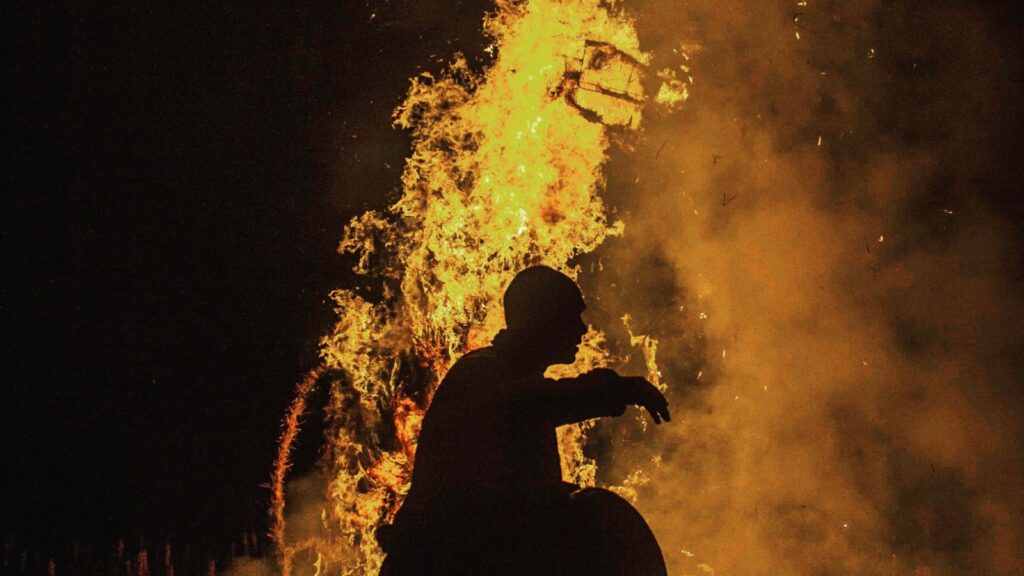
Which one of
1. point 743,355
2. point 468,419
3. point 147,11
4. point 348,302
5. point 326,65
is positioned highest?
point 147,11

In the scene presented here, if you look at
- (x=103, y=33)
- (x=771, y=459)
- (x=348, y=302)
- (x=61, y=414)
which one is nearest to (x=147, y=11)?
(x=103, y=33)

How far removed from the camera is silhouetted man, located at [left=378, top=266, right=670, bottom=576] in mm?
2555

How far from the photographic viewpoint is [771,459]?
22.2 ft

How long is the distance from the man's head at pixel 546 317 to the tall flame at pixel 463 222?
3.33 m

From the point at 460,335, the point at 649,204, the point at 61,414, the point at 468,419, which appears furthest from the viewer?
the point at 649,204

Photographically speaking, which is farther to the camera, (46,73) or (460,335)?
(46,73)

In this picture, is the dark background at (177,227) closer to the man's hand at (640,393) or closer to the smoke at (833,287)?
the smoke at (833,287)

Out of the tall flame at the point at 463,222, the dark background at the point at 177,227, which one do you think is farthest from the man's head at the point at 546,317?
the dark background at the point at 177,227

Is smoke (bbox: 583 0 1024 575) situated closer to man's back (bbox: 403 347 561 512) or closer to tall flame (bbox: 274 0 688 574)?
tall flame (bbox: 274 0 688 574)

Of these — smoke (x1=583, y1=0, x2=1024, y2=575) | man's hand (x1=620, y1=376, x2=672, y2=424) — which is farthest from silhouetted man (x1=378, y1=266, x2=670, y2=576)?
smoke (x1=583, y1=0, x2=1024, y2=575)

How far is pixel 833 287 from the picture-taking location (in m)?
6.64

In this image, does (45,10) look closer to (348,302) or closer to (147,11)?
(147,11)

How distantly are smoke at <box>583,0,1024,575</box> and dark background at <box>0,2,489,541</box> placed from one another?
2219 millimetres

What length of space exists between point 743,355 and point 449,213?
102 inches
